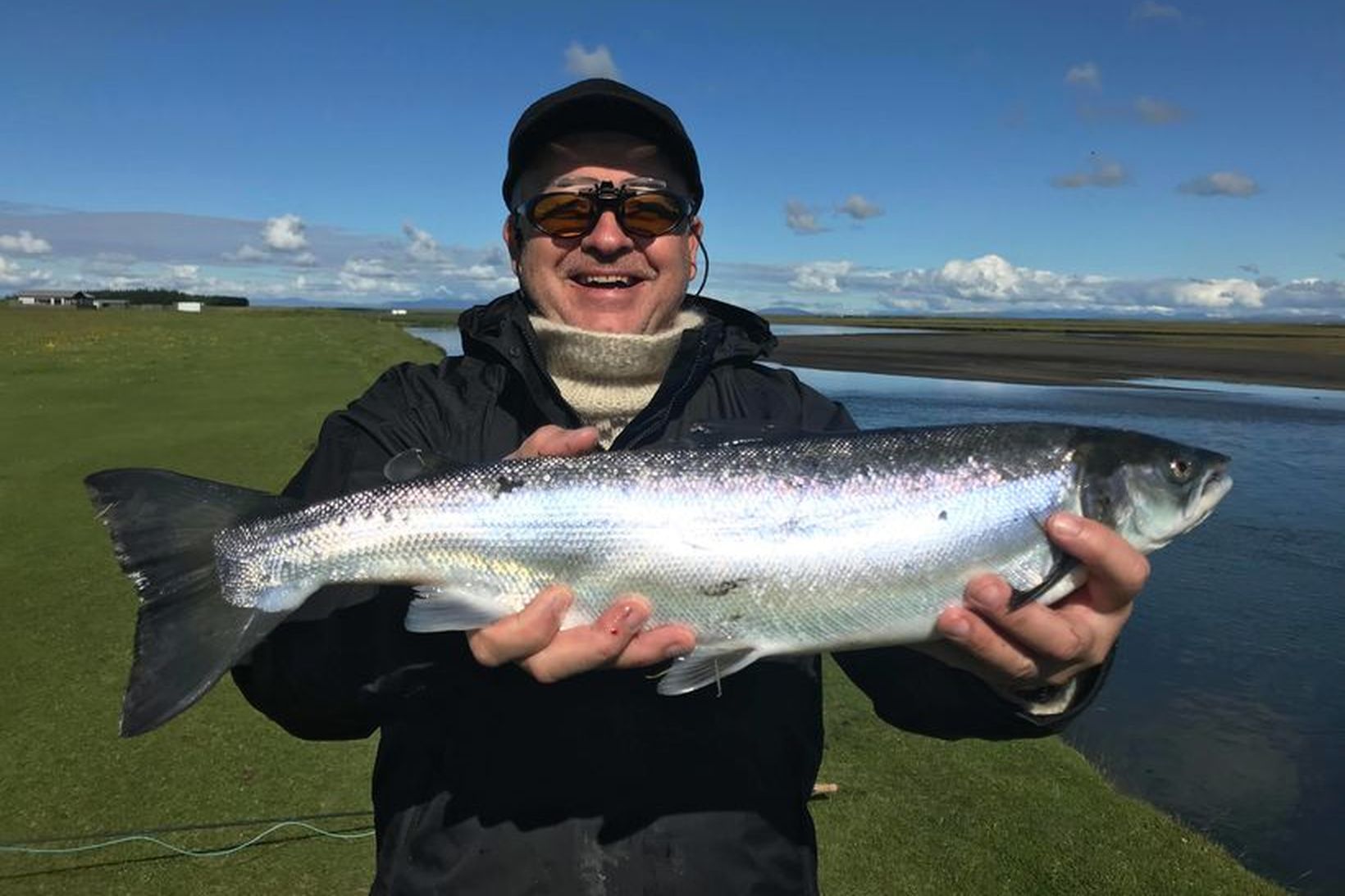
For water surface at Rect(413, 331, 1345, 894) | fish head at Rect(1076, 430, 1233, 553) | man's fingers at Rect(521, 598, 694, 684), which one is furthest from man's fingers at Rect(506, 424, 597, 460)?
water surface at Rect(413, 331, 1345, 894)

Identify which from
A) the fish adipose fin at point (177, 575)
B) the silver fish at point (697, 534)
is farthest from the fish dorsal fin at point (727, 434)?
the fish adipose fin at point (177, 575)

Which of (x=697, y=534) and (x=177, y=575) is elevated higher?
(x=697, y=534)

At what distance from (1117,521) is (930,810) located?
3.61 meters

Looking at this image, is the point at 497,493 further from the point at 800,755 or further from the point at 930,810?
the point at 930,810

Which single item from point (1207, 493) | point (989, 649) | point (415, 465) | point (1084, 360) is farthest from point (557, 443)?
point (1084, 360)

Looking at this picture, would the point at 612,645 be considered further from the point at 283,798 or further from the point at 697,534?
the point at 283,798

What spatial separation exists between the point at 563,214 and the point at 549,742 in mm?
2051

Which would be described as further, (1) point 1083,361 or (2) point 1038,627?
(1) point 1083,361

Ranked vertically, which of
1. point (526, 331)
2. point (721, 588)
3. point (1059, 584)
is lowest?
point (721, 588)

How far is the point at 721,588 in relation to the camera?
10.7ft

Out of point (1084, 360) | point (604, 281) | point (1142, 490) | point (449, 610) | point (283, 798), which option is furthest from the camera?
point (1084, 360)

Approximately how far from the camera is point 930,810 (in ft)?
20.6

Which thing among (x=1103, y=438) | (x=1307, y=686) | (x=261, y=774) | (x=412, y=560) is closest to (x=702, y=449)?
(x=412, y=560)

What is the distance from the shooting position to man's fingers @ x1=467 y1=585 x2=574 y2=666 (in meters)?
2.84
